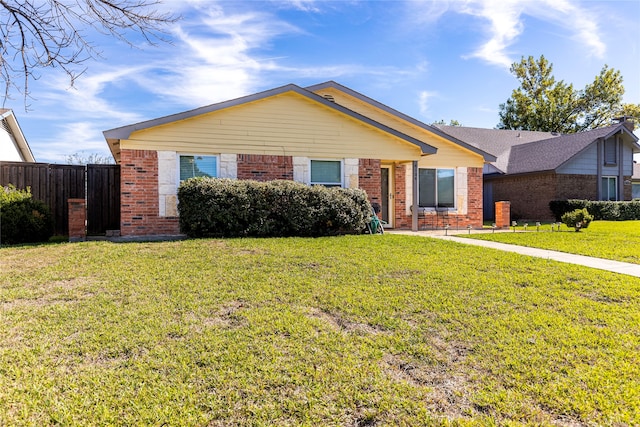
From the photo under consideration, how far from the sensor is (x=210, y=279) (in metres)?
5.36

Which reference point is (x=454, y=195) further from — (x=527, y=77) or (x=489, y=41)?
(x=527, y=77)

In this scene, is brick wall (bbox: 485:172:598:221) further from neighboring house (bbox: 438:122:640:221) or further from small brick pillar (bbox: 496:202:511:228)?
small brick pillar (bbox: 496:202:511:228)

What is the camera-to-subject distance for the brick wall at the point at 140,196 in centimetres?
1016

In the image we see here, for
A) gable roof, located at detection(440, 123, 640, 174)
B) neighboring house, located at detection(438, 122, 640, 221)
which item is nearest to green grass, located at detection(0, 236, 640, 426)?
neighboring house, located at detection(438, 122, 640, 221)

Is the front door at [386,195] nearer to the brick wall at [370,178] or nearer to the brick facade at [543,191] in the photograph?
the brick wall at [370,178]

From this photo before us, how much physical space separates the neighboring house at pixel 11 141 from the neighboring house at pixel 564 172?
82.9 feet

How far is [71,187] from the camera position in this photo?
10.8 m

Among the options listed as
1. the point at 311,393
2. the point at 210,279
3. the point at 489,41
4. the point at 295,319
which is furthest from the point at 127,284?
the point at 489,41

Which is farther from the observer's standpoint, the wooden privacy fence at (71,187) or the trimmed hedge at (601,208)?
the trimmed hedge at (601,208)

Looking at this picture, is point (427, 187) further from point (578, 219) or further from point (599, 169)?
point (599, 169)

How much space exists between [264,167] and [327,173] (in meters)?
2.03

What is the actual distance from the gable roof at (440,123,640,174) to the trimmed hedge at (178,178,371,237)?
1463 centimetres

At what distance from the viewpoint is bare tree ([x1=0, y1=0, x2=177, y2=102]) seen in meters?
4.32

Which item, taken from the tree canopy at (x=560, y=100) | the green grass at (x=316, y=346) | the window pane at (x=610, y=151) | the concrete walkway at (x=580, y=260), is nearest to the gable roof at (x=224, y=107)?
the green grass at (x=316, y=346)
